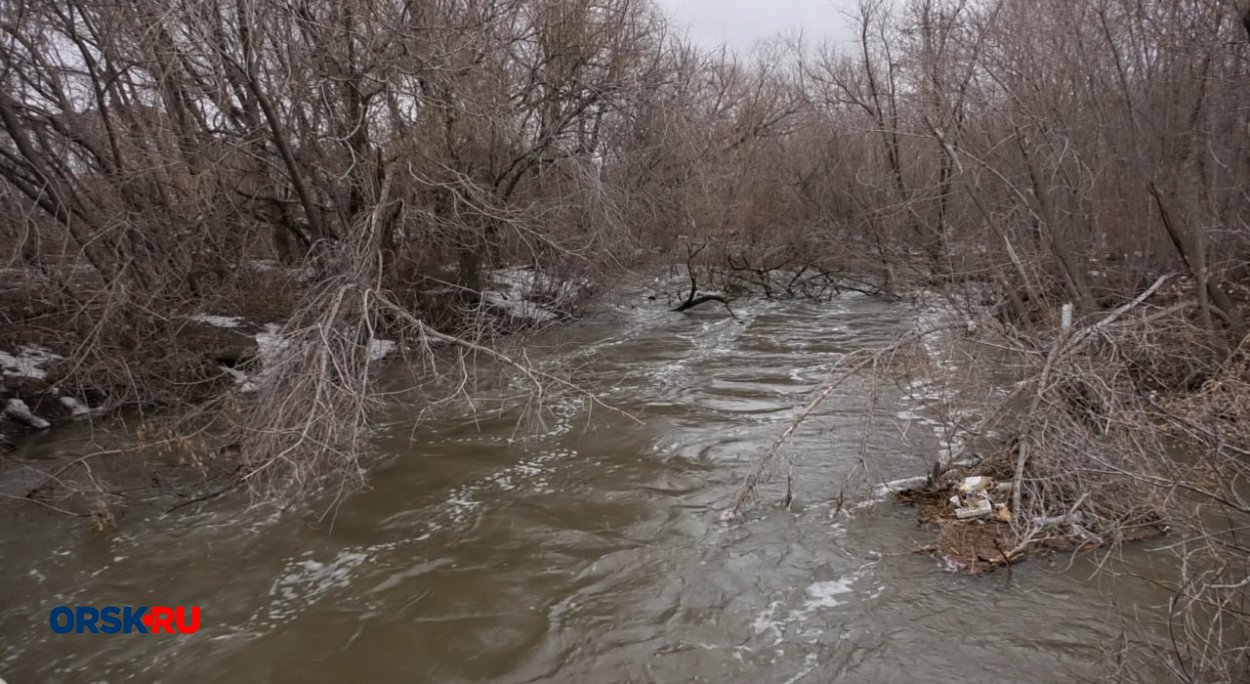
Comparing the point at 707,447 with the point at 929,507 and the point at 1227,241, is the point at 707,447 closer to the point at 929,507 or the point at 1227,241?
the point at 929,507

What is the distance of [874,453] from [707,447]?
1751mm

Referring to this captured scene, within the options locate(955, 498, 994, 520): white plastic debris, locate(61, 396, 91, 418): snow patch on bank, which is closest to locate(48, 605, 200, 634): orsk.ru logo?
locate(61, 396, 91, 418): snow patch on bank

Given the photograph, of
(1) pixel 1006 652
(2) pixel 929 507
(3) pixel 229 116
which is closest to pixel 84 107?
(3) pixel 229 116

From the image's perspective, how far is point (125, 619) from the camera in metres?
5.29

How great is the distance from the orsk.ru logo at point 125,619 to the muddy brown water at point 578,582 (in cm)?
8

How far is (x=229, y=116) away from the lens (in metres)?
10.8

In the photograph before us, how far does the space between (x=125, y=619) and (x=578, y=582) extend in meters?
3.15

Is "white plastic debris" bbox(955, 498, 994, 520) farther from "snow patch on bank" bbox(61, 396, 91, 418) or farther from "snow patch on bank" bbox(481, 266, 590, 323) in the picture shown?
"snow patch on bank" bbox(61, 396, 91, 418)

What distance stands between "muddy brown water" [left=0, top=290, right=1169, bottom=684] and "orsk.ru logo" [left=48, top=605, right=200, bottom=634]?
81 millimetres

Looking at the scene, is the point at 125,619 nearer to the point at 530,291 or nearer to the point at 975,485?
the point at 975,485

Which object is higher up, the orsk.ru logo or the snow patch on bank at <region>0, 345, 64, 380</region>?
the snow patch on bank at <region>0, 345, 64, 380</region>

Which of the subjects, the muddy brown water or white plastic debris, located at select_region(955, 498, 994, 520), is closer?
the muddy brown water

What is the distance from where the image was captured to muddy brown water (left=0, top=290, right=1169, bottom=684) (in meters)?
4.70

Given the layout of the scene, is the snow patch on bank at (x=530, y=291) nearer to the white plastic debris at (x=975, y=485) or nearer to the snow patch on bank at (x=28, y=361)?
the snow patch on bank at (x=28, y=361)
